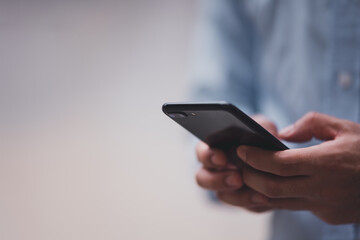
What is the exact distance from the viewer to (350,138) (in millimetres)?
317

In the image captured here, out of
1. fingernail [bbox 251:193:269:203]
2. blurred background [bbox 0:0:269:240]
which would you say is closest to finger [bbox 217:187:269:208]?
fingernail [bbox 251:193:269:203]

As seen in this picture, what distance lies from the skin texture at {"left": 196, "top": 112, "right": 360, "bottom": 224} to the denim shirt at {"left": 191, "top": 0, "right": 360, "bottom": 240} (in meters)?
0.13

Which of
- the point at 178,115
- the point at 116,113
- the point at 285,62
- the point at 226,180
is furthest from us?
the point at 116,113

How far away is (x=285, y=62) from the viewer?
529mm

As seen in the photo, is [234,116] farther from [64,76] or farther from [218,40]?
[64,76]

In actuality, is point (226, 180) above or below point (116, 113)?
below

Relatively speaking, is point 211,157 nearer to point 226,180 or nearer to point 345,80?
point 226,180

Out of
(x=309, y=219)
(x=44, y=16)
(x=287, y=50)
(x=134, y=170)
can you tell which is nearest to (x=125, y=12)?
(x=44, y=16)

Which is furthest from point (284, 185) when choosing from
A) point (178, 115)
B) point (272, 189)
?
point (178, 115)

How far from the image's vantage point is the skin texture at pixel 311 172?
0.30 m

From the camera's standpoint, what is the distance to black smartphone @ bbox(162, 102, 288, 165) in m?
0.26

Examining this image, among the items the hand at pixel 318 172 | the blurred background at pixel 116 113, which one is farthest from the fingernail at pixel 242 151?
the blurred background at pixel 116 113

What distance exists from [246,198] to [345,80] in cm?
19

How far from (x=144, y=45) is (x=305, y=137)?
0.70 m
